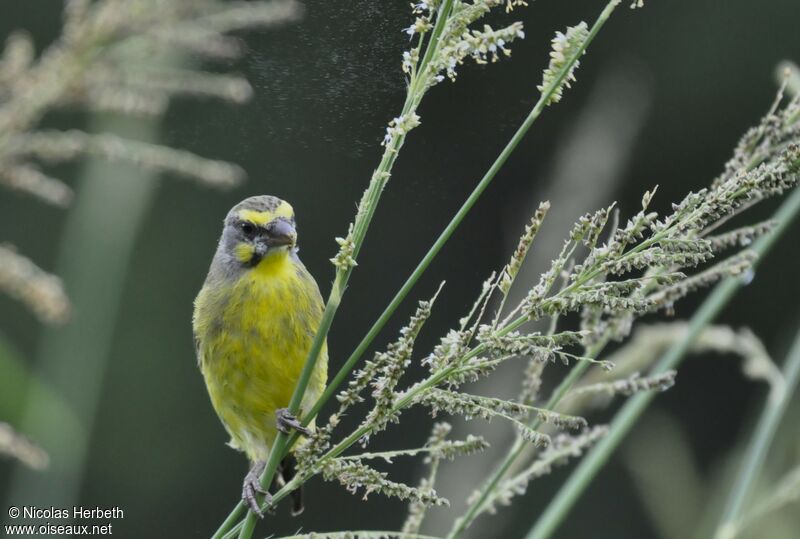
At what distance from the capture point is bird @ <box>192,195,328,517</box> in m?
2.61

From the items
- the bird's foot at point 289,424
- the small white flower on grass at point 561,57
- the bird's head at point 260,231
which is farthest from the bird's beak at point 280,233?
the small white flower on grass at point 561,57

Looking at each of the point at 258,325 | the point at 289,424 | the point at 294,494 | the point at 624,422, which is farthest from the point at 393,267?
the point at 289,424

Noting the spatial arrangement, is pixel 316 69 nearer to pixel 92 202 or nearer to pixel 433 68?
pixel 433 68

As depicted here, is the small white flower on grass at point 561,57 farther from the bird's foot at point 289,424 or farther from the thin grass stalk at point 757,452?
the thin grass stalk at point 757,452

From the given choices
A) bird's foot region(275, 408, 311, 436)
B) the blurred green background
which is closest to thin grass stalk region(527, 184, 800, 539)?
bird's foot region(275, 408, 311, 436)

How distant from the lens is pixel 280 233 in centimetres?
262

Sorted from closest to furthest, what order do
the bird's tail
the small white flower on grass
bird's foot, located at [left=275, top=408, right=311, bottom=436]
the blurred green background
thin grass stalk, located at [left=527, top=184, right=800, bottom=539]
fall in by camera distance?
the small white flower on grass → bird's foot, located at [left=275, top=408, right=311, bottom=436] → thin grass stalk, located at [left=527, top=184, right=800, bottom=539] → the bird's tail → the blurred green background

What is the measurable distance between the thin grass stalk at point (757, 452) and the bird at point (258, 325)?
1.02m

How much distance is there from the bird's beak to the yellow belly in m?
0.09

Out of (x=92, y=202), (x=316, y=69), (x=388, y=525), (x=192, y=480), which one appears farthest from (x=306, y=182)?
(x=316, y=69)

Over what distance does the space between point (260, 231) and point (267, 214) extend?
0.15 ft

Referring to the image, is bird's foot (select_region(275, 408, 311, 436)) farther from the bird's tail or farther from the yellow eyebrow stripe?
the bird's tail

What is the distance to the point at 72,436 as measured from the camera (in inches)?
74.4

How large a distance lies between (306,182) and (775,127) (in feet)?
17.5
